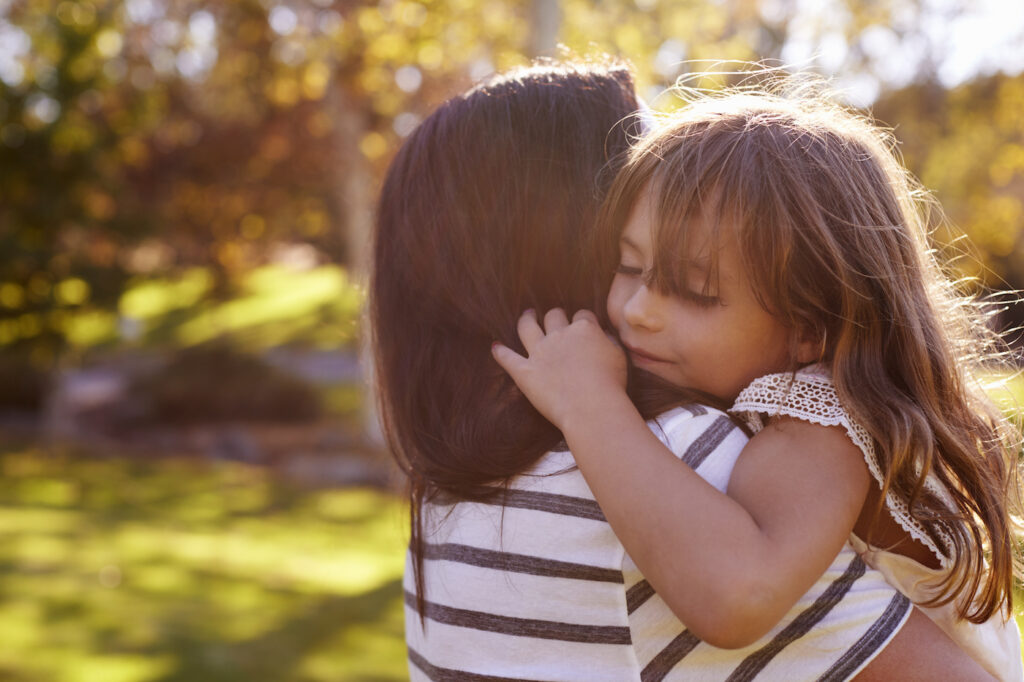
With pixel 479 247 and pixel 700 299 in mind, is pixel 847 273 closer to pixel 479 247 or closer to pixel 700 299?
pixel 700 299

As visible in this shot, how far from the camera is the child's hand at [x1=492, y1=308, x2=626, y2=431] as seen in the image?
54.9 inches

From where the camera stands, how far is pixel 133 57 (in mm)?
12250

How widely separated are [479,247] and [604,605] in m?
0.60

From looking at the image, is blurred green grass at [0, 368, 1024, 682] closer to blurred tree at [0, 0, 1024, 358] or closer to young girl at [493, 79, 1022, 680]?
young girl at [493, 79, 1022, 680]

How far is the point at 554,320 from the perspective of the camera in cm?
155

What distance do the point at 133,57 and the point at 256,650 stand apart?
31.5ft

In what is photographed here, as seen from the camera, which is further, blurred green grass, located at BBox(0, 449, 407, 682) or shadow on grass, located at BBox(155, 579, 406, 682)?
blurred green grass, located at BBox(0, 449, 407, 682)

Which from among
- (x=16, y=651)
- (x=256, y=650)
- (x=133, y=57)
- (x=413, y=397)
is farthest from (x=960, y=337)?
(x=133, y=57)

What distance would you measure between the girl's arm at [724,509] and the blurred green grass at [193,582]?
146cm

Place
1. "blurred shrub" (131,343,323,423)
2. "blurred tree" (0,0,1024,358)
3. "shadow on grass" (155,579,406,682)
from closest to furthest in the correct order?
Result: "shadow on grass" (155,579,406,682) → "blurred tree" (0,0,1024,358) → "blurred shrub" (131,343,323,423)

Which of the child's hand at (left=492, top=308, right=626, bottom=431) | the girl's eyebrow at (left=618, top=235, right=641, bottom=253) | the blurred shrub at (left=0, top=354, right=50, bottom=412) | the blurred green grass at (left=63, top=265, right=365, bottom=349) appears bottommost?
the child's hand at (left=492, top=308, right=626, bottom=431)

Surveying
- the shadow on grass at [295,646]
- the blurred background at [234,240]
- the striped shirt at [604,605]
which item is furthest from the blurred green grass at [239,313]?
the striped shirt at [604,605]

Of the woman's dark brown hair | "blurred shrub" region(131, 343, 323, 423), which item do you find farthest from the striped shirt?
"blurred shrub" region(131, 343, 323, 423)

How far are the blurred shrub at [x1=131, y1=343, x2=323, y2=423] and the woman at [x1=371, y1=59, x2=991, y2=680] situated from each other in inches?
530
